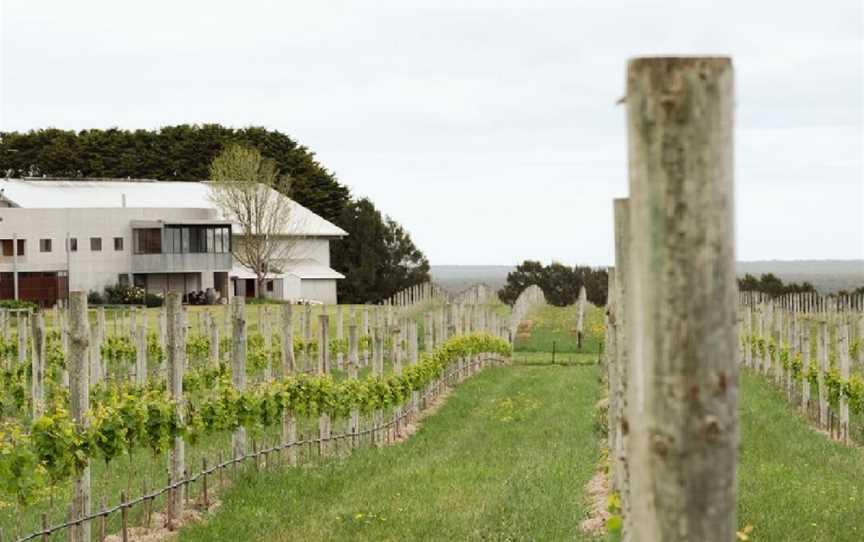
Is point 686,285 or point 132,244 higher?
point 132,244

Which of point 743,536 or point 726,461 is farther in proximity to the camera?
point 743,536

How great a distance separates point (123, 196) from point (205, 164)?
19.7 meters

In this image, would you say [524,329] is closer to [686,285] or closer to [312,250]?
[312,250]

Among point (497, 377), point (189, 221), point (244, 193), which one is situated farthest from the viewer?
point (244, 193)

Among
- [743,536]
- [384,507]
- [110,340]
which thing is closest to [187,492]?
[384,507]

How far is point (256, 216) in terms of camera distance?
8100 centimetres

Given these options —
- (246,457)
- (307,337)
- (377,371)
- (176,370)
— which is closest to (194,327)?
(307,337)

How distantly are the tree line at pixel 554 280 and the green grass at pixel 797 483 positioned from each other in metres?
89.4

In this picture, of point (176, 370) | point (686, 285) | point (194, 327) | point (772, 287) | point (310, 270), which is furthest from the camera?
point (772, 287)

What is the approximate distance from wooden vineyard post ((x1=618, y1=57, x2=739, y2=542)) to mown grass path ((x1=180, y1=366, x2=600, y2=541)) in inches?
312

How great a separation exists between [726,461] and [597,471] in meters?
12.8

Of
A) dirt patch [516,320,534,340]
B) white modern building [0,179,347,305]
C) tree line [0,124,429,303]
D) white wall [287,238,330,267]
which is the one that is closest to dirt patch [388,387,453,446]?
dirt patch [516,320,534,340]

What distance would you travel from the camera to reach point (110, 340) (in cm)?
3488

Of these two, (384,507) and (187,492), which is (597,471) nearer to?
(384,507)
